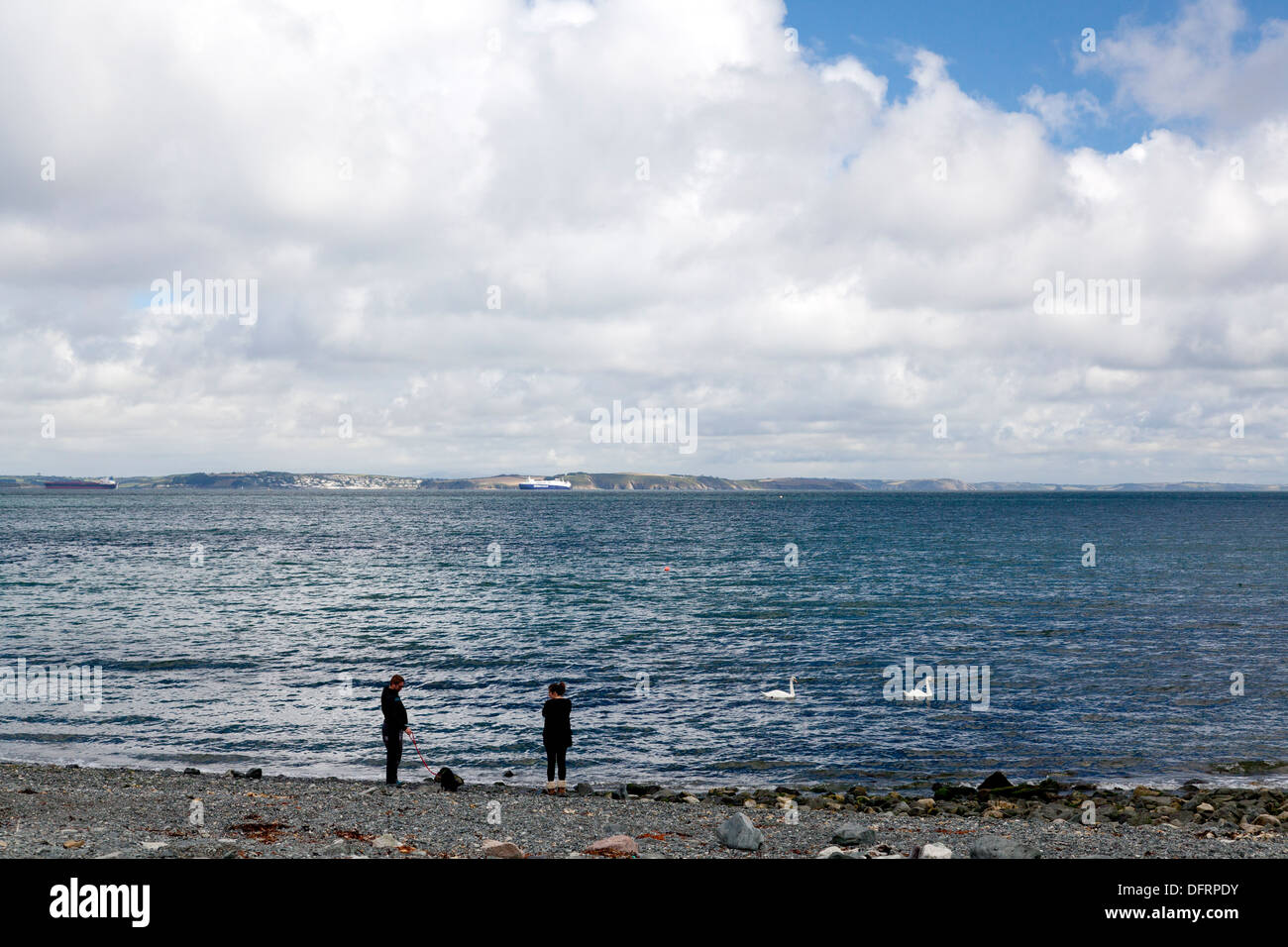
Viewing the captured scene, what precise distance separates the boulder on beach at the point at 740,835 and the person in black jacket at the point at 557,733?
6424 mm

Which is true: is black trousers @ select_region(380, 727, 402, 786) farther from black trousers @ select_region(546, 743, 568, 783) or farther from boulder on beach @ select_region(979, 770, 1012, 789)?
boulder on beach @ select_region(979, 770, 1012, 789)

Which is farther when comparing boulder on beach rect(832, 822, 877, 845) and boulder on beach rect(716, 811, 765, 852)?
boulder on beach rect(832, 822, 877, 845)

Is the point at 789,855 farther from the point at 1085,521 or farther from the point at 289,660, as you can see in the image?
the point at 1085,521

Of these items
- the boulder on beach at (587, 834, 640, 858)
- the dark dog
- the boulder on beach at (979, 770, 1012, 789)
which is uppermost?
the boulder on beach at (587, 834, 640, 858)

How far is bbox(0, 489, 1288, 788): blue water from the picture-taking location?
27016 mm

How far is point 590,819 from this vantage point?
18750 millimetres

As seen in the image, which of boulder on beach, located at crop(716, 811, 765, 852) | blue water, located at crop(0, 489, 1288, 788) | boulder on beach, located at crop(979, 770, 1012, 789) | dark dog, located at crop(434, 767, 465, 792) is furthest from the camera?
blue water, located at crop(0, 489, 1288, 788)

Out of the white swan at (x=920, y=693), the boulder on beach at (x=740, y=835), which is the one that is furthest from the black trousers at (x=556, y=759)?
the white swan at (x=920, y=693)

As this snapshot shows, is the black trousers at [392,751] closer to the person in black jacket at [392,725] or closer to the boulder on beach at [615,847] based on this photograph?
the person in black jacket at [392,725]

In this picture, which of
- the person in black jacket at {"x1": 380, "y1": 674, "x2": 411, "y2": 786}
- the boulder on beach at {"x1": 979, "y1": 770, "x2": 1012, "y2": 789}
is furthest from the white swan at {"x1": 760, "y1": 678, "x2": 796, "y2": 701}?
the person in black jacket at {"x1": 380, "y1": 674, "x2": 411, "y2": 786}

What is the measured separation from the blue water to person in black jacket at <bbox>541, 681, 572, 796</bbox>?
224 centimetres

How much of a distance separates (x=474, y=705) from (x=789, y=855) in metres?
20.0

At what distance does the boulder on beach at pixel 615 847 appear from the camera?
14.7m

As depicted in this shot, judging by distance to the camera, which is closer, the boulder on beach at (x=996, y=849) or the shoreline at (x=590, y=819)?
the boulder on beach at (x=996, y=849)
